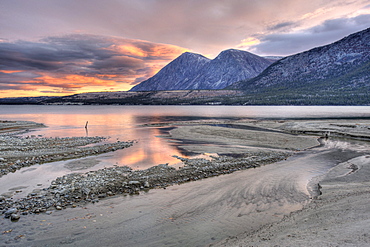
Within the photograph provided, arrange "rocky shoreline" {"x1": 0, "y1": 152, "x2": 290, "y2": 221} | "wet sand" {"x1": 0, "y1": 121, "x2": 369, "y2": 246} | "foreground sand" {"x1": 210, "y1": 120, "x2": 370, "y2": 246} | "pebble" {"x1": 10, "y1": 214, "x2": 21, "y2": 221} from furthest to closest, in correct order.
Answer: "rocky shoreline" {"x1": 0, "y1": 152, "x2": 290, "y2": 221}
"pebble" {"x1": 10, "y1": 214, "x2": 21, "y2": 221}
"wet sand" {"x1": 0, "y1": 121, "x2": 369, "y2": 246}
"foreground sand" {"x1": 210, "y1": 120, "x2": 370, "y2": 246}

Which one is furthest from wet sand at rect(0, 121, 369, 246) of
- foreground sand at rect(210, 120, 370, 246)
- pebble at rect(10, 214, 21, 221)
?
pebble at rect(10, 214, 21, 221)

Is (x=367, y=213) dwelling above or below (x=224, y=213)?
above

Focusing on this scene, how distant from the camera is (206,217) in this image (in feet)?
37.3

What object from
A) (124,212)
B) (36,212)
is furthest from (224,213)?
(36,212)

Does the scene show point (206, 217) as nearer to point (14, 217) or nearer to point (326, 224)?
point (326, 224)

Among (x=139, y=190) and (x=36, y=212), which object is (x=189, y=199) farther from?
(x=36, y=212)

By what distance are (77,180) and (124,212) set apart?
6322 mm

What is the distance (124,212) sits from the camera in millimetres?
11883

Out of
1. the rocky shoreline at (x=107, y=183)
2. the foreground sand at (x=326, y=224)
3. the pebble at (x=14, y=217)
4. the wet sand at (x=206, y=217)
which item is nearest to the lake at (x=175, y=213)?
the wet sand at (x=206, y=217)

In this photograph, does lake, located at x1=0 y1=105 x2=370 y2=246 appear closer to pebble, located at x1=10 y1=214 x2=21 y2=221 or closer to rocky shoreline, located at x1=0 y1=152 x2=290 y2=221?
pebble, located at x1=10 y1=214 x2=21 y2=221

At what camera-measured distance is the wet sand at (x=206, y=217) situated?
913cm

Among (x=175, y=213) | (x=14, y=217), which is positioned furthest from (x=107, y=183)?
(x=175, y=213)

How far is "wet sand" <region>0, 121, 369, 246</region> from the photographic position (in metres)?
9.13

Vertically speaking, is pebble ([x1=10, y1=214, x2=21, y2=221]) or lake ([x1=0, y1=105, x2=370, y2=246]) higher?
pebble ([x1=10, y1=214, x2=21, y2=221])
